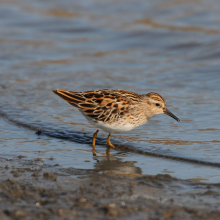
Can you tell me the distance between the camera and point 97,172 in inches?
281

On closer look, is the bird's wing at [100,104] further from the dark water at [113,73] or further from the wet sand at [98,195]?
the wet sand at [98,195]

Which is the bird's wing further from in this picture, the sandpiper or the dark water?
the dark water

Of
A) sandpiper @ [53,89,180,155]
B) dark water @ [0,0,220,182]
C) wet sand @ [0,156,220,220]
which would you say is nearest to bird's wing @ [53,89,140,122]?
sandpiper @ [53,89,180,155]

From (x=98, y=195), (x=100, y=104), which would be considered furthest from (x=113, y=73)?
(x=98, y=195)

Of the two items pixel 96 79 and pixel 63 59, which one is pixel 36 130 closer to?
pixel 96 79

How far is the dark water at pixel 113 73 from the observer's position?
8336 millimetres

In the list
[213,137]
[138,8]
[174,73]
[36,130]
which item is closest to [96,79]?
[174,73]

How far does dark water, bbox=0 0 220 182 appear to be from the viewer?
8.34 m

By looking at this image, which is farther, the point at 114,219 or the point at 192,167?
the point at 192,167

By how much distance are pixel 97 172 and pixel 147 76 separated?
7549 mm

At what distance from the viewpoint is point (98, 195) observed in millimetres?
5859

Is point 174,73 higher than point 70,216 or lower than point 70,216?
higher

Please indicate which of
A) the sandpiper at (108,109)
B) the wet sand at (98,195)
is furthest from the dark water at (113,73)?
the wet sand at (98,195)

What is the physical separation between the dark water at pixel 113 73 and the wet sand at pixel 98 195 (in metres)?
0.62
